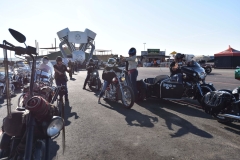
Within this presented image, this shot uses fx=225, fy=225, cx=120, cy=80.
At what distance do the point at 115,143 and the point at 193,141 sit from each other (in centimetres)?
142

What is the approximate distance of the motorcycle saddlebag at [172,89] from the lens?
22.2 feet

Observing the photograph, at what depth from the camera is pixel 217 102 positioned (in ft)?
16.5

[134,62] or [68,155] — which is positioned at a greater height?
[134,62]

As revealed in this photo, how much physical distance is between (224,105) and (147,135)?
6.23 feet

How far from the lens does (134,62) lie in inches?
310

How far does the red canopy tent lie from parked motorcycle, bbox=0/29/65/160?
3112cm

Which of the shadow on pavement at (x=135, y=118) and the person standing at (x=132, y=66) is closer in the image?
the shadow on pavement at (x=135, y=118)

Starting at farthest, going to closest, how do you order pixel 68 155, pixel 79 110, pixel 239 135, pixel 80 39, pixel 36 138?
1. pixel 80 39
2. pixel 79 110
3. pixel 239 135
4. pixel 68 155
5. pixel 36 138

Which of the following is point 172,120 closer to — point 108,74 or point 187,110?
point 187,110

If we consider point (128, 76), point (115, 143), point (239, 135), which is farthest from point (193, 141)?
point (128, 76)

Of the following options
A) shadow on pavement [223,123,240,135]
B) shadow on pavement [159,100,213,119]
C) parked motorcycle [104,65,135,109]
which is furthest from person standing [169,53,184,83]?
shadow on pavement [223,123,240,135]

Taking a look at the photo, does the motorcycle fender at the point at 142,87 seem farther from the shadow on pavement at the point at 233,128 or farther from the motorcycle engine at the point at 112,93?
the shadow on pavement at the point at 233,128

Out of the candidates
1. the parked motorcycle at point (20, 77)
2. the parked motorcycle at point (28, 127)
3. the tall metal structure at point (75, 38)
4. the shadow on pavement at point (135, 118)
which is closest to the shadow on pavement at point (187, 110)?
the shadow on pavement at point (135, 118)

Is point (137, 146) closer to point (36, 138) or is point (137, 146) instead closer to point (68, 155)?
point (68, 155)
